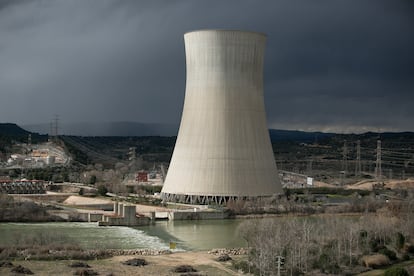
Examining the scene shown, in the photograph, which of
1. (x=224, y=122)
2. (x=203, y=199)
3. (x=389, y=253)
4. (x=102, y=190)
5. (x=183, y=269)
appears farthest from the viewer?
(x=102, y=190)

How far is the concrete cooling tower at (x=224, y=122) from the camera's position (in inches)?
1479

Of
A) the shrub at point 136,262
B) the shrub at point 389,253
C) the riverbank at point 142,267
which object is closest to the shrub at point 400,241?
the shrub at point 389,253

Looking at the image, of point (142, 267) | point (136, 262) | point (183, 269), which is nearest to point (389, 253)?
point (183, 269)

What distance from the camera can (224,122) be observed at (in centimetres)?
3753

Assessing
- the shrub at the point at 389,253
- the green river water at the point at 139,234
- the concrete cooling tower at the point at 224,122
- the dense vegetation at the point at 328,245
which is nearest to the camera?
the dense vegetation at the point at 328,245

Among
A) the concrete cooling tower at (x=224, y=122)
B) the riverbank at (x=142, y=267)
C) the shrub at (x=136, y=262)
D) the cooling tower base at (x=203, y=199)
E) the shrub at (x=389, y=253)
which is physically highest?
the concrete cooling tower at (x=224, y=122)

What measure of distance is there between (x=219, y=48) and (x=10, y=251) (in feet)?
59.3

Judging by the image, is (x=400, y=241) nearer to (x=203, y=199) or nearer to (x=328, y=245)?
(x=328, y=245)

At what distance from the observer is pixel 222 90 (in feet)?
124

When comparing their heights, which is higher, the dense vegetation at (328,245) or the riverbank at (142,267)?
the dense vegetation at (328,245)

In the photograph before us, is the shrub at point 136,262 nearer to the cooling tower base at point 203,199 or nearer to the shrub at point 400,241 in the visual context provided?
the shrub at point 400,241

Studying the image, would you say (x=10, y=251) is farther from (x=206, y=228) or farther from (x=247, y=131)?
(x=247, y=131)

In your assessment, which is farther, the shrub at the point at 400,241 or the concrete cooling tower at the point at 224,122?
the concrete cooling tower at the point at 224,122

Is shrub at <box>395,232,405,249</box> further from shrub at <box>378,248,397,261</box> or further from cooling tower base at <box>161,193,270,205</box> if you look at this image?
cooling tower base at <box>161,193,270,205</box>
